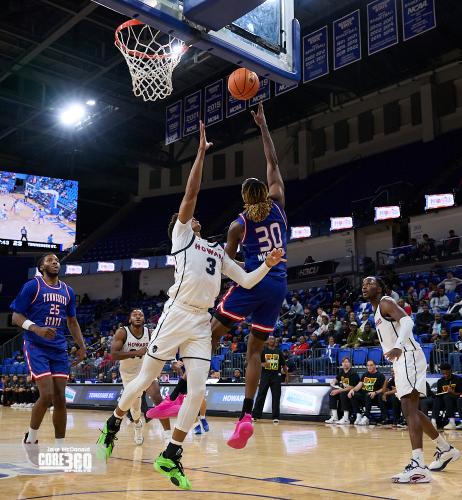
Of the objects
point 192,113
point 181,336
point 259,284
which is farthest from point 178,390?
point 192,113

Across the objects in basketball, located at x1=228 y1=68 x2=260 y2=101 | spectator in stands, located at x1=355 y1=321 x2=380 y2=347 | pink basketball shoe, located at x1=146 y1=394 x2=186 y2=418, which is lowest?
pink basketball shoe, located at x1=146 y1=394 x2=186 y2=418

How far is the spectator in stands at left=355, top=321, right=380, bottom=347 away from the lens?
1433 centimetres

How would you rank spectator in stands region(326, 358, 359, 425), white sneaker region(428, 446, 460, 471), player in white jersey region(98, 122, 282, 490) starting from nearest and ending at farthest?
player in white jersey region(98, 122, 282, 490), white sneaker region(428, 446, 460, 471), spectator in stands region(326, 358, 359, 425)

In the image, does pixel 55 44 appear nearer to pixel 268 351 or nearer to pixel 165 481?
pixel 268 351

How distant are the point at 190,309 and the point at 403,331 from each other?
7.05 feet

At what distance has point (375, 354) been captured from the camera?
45.7 feet

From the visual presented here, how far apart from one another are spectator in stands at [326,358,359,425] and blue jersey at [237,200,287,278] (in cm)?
803

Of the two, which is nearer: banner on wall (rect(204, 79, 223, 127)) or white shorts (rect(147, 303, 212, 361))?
white shorts (rect(147, 303, 212, 361))

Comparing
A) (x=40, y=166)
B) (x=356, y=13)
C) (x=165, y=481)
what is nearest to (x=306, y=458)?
(x=165, y=481)

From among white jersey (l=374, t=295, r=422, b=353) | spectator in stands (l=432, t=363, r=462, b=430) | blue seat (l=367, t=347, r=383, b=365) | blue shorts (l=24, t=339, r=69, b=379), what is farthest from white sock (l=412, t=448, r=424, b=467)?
blue seat (l=367, t=347, r=383, b=365)

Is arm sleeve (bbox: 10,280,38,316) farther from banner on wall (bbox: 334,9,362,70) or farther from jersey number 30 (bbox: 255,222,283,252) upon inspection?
banner on wall (bbox: 334,9,362,70)

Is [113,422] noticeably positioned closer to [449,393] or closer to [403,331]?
[403,331]

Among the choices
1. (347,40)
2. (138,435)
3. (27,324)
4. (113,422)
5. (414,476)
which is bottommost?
(138,435)

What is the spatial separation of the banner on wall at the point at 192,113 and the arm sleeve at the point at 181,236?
17.0 meters
